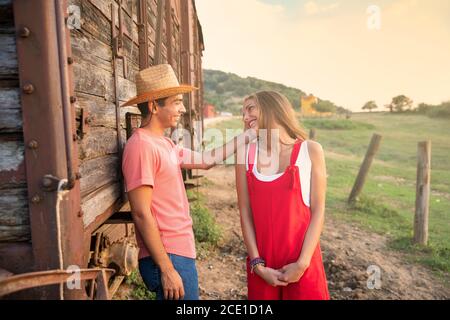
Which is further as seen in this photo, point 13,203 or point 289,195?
point 289,195

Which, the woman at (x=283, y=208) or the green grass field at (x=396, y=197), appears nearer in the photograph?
the woman at (x=283, y=208)

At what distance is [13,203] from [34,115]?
0.43 m

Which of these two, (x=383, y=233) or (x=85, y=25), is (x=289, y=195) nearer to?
(x=85, y=25)

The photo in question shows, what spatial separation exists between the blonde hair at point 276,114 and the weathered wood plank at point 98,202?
118 cm

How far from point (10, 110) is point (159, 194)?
1006mm

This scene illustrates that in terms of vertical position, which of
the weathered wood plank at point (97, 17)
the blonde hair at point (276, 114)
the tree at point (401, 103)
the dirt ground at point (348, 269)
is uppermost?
the tree at point (401, 103)

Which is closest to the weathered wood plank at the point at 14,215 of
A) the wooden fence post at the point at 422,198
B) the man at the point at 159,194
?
the man at the point at 159,194

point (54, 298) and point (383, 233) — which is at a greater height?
point (54, 298)

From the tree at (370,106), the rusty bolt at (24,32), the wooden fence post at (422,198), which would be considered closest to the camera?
the rusty bolt at (24,32)

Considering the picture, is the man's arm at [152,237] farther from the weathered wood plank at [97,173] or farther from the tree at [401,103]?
the tree at [401,103]

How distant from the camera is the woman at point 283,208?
226 centimetres

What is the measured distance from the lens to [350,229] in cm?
780

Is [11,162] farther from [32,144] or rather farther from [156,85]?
[156,85]
